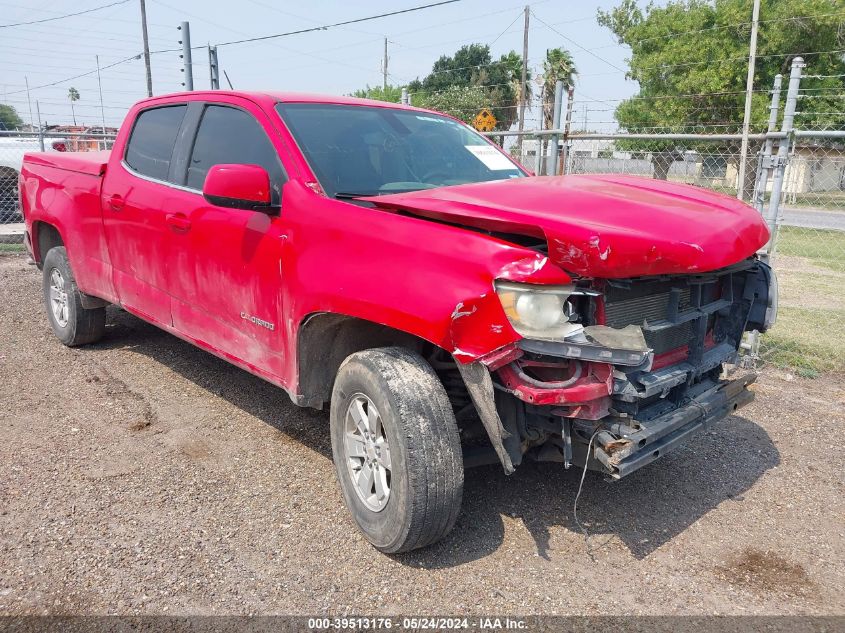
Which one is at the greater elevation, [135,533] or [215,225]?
[215,225]

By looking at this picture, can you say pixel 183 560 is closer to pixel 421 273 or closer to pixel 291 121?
pixel 421 273

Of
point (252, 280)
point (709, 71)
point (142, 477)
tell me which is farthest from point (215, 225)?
point (709, 71)

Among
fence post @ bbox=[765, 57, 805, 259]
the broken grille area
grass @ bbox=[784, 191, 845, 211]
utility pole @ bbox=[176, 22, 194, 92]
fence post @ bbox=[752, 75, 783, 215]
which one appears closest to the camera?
Result: the broken grille area

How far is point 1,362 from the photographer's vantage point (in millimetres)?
5602

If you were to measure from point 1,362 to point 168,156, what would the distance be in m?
2.58

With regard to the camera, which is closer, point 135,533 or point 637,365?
point 637,365

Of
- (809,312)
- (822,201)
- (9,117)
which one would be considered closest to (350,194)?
(809,312)

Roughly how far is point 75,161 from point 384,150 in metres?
2.99

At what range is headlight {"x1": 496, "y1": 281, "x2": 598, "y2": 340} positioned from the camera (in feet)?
8.32

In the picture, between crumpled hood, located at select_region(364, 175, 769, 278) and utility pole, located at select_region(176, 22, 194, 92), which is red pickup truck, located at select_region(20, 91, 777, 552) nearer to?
crumpled hood, located at select_region(364, 175, 769, 278)

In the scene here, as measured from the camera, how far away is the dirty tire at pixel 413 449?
9.03 ft

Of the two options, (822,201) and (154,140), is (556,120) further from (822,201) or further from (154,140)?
(822,201)

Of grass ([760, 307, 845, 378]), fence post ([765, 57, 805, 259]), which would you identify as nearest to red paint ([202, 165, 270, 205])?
fence post ([765, 57, 805, 259])

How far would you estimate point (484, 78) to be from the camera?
6391cm
